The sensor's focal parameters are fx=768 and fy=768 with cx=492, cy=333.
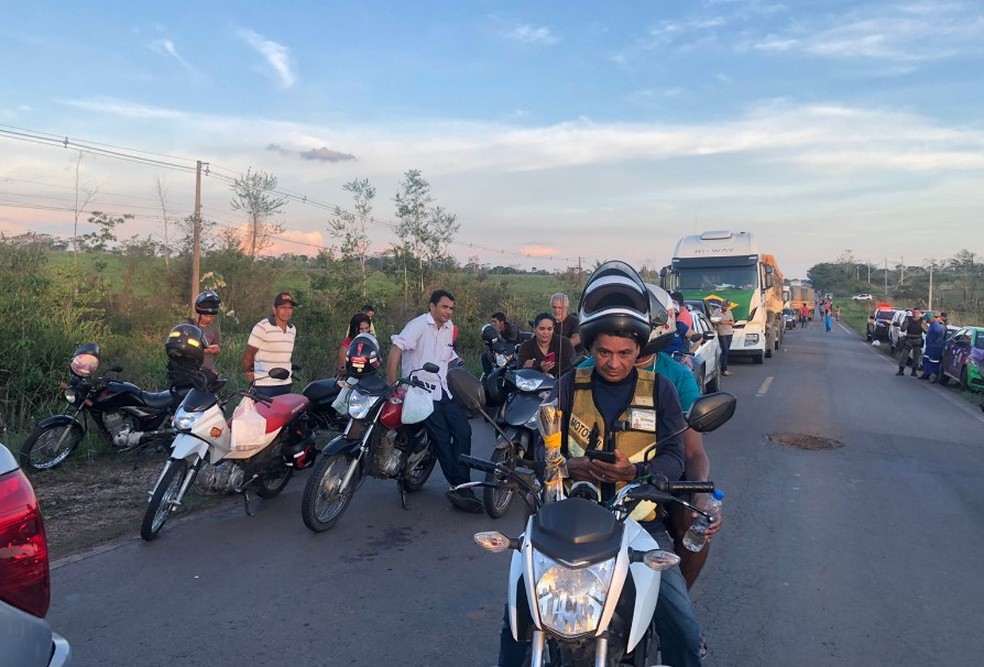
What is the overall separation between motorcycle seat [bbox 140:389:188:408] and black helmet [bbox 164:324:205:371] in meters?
0.56

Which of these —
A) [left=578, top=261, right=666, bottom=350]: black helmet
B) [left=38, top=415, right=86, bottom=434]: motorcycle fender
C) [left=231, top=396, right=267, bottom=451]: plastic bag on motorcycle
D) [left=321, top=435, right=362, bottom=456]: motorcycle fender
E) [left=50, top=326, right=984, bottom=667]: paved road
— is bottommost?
[left=50, top=326, right=984, bottom=667]: paved road

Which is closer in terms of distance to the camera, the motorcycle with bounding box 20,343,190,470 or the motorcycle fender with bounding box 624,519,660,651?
the motorcycle fender with bounding box 624,519,660,651

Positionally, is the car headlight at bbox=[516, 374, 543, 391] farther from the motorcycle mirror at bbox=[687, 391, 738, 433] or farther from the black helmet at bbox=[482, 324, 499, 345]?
the black helmet at bbox=[482, 324, 499, 345]

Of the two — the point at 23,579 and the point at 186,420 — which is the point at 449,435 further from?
the point at 23,579

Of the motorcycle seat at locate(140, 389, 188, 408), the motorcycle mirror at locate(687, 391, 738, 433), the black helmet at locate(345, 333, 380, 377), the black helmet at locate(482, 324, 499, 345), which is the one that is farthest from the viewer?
the black helmet at locate(482, 324, 499, 345)

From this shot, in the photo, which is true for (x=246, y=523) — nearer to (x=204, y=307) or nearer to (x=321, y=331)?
(x=204, y=307)

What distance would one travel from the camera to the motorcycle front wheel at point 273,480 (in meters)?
6.38

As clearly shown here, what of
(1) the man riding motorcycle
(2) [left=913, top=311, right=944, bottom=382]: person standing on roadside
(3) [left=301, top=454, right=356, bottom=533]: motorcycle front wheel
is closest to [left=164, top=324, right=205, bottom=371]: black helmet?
(3) [left=301, top=454, right=356, bottom=533]: motorcycle front wheel

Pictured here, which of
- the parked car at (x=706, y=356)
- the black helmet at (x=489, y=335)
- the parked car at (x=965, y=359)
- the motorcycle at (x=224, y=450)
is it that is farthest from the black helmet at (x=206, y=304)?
the parked car at (x=965, y=359)

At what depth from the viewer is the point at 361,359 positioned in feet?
20.6

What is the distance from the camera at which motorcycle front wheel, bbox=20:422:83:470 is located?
6.98 metres

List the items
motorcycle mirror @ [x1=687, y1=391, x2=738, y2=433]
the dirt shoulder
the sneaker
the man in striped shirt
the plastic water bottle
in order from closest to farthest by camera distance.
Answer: motorcycle mirror @ [x1=687, y1=391, x2=738, y2=433] → the plastic water bottle → the dirt shoulder → the sneaker → the man in striped shirt

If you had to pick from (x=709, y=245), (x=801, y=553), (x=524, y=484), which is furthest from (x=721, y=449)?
(x=709, y=245)

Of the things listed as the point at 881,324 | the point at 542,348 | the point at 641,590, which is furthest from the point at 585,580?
the point at 881,324
